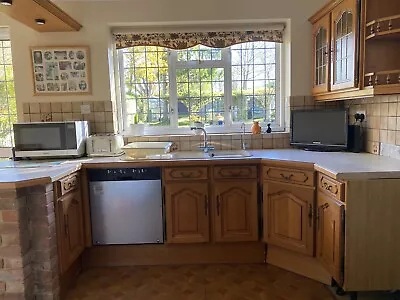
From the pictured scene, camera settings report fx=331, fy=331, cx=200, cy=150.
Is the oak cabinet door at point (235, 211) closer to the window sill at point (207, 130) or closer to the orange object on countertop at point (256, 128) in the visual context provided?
the orange object on countertop at point (256, 128)

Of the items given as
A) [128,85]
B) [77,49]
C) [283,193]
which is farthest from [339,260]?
[77,49]

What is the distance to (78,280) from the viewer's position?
260cm

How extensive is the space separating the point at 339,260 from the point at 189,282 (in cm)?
109

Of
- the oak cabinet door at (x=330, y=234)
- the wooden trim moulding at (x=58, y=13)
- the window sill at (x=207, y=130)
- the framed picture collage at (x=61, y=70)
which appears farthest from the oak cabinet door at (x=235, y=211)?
the wooden trim moulding at (x=58, y=13)

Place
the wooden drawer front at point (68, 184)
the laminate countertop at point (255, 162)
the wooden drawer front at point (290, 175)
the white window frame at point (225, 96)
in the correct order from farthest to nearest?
the white window frame at point (225, 96), the wooden drawer front at point (290, 175), the wooden drawer front at point (68, 184), the laminate countertop at point (255, 162)

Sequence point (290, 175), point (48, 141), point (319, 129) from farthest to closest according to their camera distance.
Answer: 1. point (319, 129)
2. point (48, 141)
3. point (290, 175)

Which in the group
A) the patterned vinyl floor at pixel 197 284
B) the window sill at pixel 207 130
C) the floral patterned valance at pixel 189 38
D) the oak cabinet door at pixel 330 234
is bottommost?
the patterned vinyl floor at pixel 197 284

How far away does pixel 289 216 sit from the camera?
255 centimetres

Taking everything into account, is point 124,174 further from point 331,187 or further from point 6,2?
point 331,187

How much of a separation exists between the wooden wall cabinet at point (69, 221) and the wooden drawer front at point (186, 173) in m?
0.72

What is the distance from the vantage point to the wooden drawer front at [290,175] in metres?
2.40

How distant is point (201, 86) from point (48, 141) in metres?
1.55

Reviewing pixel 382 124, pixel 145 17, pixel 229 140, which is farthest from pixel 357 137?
pixel 145 17

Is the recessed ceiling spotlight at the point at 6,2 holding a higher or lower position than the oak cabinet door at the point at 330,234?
higher
